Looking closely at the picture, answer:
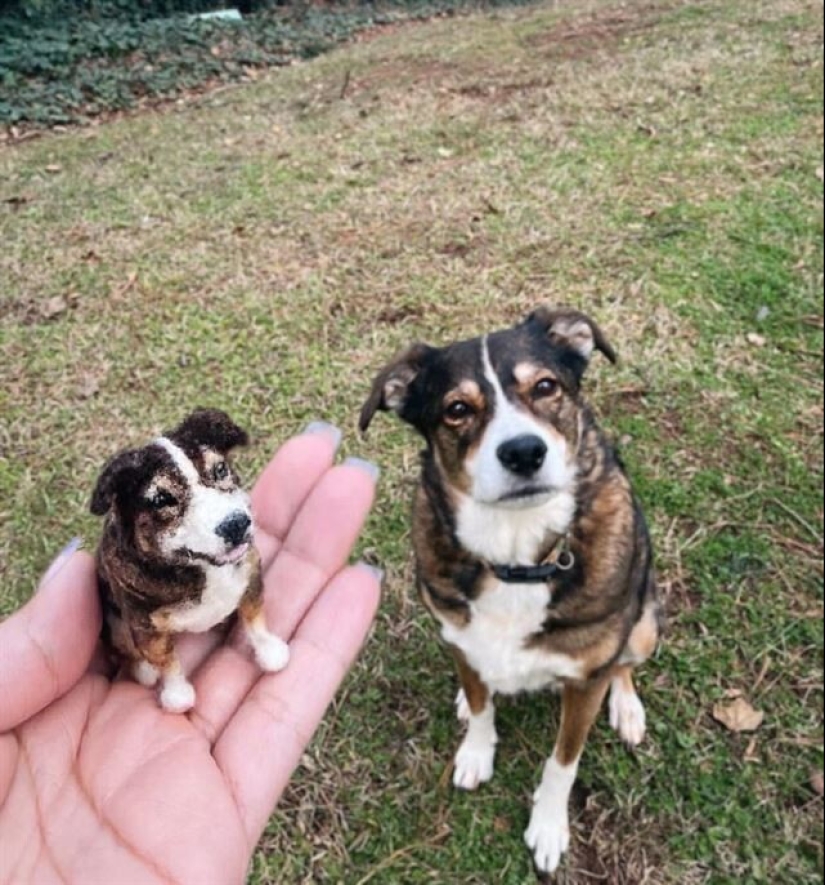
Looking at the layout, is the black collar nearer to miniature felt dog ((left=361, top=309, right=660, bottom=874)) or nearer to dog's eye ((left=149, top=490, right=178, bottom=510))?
miniature felt dog ((left=361, top=309, right=660, bottom=874))

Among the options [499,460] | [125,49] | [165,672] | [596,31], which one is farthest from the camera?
[596,31]

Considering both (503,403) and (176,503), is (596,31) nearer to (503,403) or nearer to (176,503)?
(503,403)

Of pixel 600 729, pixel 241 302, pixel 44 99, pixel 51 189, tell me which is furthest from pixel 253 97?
pixel 600 729

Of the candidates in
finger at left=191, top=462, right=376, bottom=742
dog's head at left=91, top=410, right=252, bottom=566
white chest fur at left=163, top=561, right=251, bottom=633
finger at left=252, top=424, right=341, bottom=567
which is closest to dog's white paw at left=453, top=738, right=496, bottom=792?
finger at left=191, top=462, right=376, bottom=742

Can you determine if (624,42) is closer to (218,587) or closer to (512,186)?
(512,186)

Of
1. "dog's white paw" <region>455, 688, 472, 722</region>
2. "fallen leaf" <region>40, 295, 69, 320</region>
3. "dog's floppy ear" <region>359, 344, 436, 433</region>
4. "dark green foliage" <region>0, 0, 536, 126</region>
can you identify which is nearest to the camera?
"dog's floppy ear" <region>359, 344, 436, 433</region>

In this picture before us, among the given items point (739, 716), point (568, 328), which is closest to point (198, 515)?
point (568, 328)
